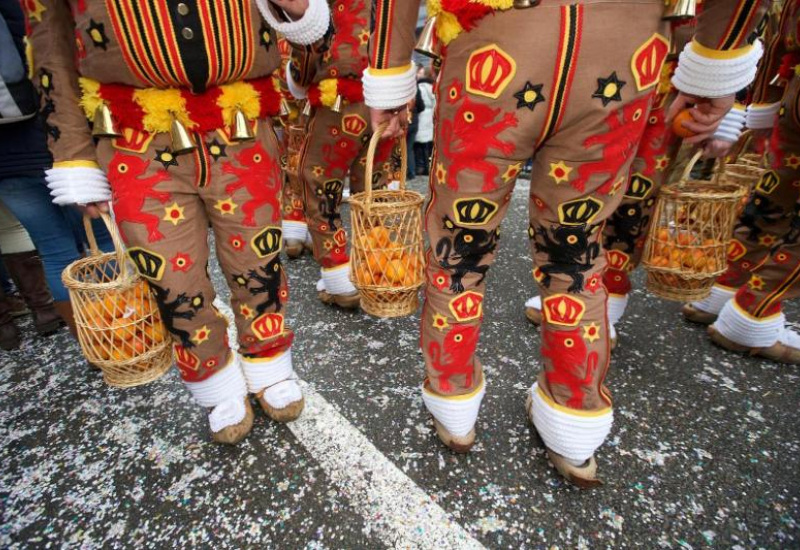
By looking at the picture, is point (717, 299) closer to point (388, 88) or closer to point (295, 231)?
point (388, 88)

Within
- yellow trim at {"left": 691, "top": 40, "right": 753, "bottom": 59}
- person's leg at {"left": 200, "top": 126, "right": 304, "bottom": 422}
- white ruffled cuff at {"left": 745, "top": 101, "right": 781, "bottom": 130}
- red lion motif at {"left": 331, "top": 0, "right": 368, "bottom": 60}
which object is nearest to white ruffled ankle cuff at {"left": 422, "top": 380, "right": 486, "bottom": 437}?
person's leg at {"left": 200, "top": 126, "right": 304, "bottom": 422}

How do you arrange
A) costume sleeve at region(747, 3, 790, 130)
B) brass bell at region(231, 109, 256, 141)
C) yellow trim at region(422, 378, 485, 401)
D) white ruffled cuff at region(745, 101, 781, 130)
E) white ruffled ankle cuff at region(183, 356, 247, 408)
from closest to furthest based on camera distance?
brass bell at region(231, 109, 256, 141), yellow trim at region(422, 378, 485, 401), white ruffled ankle cuff at region(183, 356, 247, 408), costume sleeve at region(747, 3, 790, 130), white ruffled cuff at region(745, 101, 781, 130)

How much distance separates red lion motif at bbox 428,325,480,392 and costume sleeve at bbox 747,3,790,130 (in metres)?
1.90

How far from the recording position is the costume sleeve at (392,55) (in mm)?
1117

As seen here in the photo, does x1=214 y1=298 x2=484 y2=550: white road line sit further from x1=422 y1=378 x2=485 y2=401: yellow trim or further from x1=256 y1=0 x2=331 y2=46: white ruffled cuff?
x1=256 y1=0 x2=331 y2=46: white ruffled cuff

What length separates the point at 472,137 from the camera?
1048mm

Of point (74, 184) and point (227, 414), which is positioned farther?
point (227, 414)

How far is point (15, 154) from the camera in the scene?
6.40 feet

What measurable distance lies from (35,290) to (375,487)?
7.71 ft

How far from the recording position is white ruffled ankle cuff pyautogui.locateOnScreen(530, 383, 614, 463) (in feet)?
Answer: 4.39

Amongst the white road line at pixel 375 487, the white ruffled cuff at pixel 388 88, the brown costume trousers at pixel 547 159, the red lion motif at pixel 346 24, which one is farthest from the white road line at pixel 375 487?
the red lion motif at pixel 346 24

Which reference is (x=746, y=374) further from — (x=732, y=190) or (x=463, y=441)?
(x=463, y=441)

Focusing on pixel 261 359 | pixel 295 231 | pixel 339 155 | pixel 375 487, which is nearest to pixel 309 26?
pixel 339 155

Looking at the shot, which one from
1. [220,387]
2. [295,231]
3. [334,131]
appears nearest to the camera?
[220,387]
